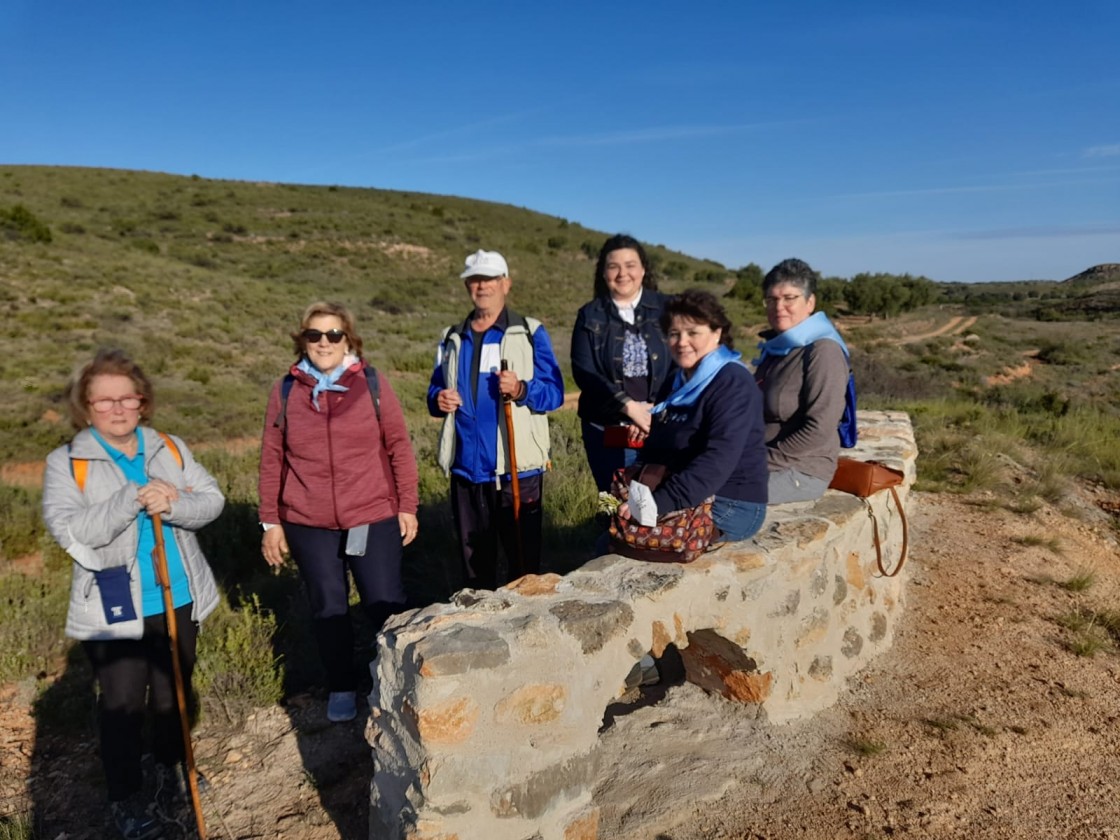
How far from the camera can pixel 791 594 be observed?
121 inches

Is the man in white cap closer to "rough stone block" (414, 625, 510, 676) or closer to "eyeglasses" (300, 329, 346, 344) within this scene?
"eyeglasses" (300, 329, 346, 344)

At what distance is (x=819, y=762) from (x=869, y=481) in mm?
1392

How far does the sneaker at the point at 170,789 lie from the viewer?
2.79 meters

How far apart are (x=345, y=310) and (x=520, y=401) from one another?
0.91m

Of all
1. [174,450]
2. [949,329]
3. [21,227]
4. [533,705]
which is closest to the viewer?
[533,705]

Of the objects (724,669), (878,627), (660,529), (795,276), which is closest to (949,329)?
(878,627)

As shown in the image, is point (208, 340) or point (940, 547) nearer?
point (940, 547)

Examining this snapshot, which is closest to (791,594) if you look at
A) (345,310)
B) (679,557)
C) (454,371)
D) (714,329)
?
(679,557)

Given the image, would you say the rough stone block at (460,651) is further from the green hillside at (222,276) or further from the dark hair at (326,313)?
the green hillside at (222,276)

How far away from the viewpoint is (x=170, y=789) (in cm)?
283

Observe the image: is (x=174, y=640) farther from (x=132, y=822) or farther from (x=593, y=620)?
(x=593, y=620)

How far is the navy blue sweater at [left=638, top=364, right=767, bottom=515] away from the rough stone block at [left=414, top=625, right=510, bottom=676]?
79 cm

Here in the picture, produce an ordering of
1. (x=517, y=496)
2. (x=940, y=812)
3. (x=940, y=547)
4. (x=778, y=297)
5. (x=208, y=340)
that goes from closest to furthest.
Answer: (x=940, y=812), (x=778, y=297), (x=517, y=496), (x=940, y=547), (x=208, y=340)

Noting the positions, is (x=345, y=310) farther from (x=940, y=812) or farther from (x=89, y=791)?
(x=940, y=812)
